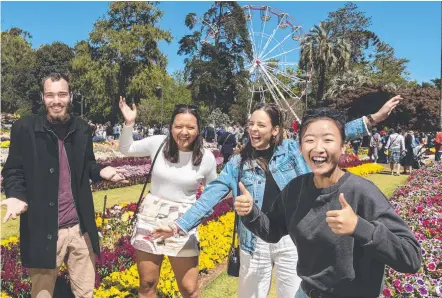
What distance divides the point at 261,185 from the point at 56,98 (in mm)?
1422

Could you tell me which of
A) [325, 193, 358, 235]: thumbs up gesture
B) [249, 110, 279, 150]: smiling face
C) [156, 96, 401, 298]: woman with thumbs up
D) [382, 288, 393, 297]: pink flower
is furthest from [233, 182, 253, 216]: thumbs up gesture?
[382, 288, 393, 297]: pink flower

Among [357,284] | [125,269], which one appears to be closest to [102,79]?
[125,269]

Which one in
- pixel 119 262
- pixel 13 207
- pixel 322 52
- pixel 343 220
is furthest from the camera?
pixel 322 52

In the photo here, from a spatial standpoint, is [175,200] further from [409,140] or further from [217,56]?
[217,56]

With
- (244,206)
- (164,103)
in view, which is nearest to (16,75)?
(164,103)

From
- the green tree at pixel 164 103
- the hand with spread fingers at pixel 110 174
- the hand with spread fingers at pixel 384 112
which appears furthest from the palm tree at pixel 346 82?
the hand with spread fingers at pixel 110 174

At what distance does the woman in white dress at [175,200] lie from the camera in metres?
3.06

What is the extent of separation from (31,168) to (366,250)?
6.82 feet

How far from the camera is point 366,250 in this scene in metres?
1.65

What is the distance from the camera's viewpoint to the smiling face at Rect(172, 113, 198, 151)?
10.2 ft

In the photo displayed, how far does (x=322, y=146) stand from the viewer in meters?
1.82

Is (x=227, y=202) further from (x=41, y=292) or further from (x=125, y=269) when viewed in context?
(x=41, y=292)

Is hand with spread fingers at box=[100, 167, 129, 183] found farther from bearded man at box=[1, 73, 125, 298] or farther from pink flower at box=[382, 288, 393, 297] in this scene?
pink flower at box=[382, 288, 393, 297]

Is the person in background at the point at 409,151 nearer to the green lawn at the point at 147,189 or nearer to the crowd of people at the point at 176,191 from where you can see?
the green lawn at the point at 147,189
